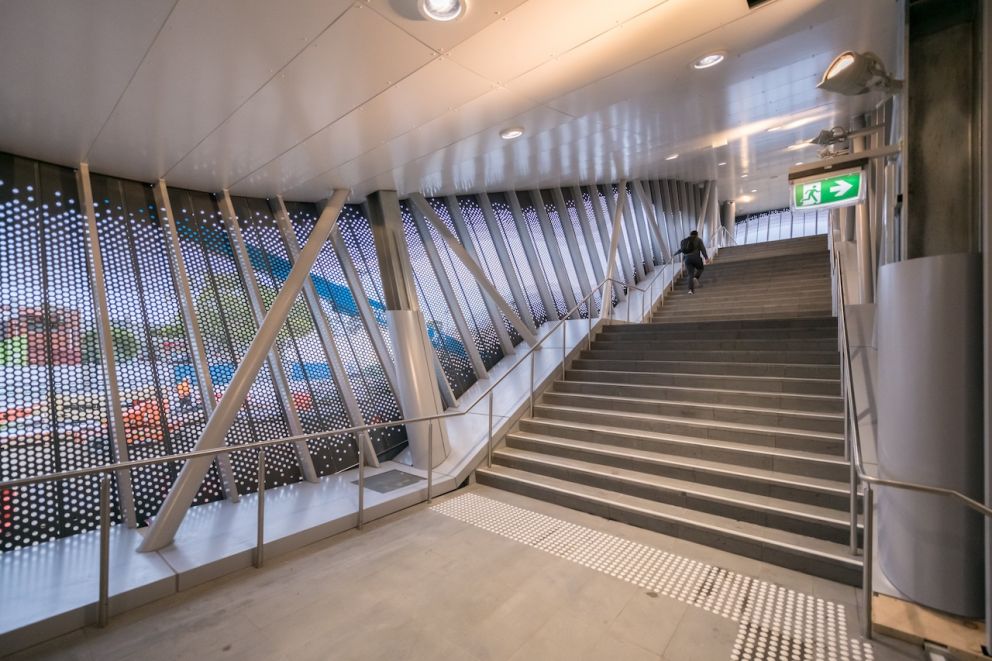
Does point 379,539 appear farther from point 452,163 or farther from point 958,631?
point 452,163

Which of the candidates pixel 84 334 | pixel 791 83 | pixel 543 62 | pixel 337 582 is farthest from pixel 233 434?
pixel 791 83

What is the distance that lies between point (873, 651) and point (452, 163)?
5.73 metres

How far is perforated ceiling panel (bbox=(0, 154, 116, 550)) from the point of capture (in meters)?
3.78

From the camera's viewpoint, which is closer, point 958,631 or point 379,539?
point 958,631

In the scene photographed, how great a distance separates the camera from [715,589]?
10.3 ft

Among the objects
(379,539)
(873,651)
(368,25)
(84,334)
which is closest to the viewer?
(873,651)

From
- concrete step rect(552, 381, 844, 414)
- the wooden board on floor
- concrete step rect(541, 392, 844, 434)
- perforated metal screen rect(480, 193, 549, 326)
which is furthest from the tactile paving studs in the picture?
perforated metal screen rect(480, 193, 549, 326)

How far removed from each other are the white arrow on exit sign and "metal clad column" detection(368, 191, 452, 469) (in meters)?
5.10

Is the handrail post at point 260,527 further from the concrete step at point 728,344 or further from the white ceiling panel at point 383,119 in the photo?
the concrete step at point 728,344

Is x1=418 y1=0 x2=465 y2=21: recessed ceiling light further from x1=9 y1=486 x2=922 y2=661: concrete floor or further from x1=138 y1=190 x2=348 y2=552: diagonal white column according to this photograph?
x1=9 y1=486 x2=922 y2=661: concrete floor

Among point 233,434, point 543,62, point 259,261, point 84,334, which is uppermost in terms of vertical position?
point 543,62

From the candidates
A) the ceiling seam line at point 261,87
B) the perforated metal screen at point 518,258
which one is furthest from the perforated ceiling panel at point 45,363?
the perforated metal screen at point 518,258

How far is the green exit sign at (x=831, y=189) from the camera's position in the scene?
474 centimetres

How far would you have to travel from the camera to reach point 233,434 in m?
5.06
